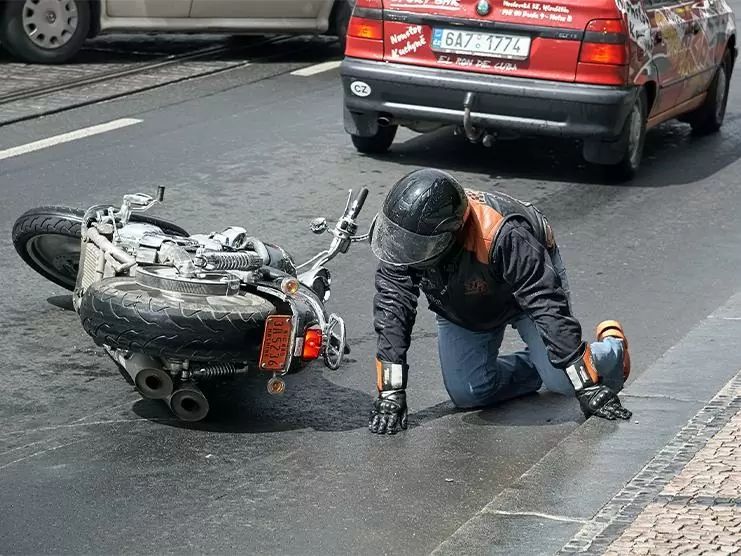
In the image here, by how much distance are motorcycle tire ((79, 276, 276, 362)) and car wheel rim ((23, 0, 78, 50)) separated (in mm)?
8578

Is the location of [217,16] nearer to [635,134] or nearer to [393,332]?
[635,134]

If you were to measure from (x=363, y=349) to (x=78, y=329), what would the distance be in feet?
4.27

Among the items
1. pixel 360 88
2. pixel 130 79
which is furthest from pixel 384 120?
pixel 130 79

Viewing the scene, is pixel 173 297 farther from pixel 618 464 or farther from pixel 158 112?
pixel 158 112

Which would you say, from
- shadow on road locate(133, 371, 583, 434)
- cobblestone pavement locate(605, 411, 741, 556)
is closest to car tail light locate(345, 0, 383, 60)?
shadow on road locate(133, 371, 583, 434)

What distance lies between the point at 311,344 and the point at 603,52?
4.84 m

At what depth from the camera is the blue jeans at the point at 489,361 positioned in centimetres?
638

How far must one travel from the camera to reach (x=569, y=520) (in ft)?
16.8

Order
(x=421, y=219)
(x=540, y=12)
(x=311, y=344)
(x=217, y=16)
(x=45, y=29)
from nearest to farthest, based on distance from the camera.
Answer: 1. (x=421, y=219)
2. (x=311, y=344)
3. (x=540, y=12)
4. (x=45, y=29)
5. (x=217, y=16)

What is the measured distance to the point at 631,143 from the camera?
1086 cm

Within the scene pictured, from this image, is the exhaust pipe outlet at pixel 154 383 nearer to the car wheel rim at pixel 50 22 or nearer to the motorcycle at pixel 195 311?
the motorcycle at pixel 195 311

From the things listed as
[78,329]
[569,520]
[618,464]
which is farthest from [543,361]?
[78,329]

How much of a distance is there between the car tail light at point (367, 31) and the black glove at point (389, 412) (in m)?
4.98

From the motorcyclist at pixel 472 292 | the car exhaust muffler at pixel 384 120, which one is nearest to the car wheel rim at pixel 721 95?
the car exhaust muffler at pixel 384 120
